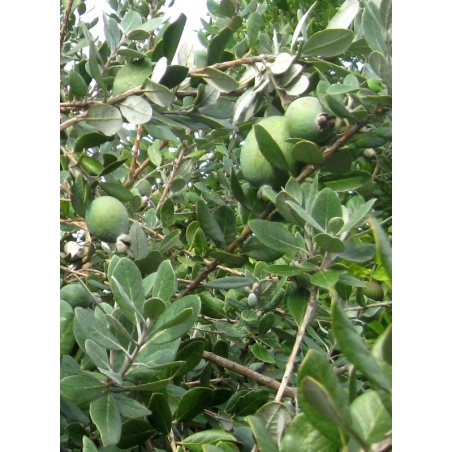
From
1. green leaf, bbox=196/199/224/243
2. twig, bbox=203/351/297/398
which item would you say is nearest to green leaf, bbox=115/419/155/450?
twig, bbox=203/351/297/398

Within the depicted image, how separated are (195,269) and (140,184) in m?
0.75

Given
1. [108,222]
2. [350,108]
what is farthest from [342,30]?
[108,222]

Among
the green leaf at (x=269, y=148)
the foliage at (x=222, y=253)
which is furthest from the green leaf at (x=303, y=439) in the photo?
the green leaf at (x=269, y=148)

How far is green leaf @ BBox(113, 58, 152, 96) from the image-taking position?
1.07 meters

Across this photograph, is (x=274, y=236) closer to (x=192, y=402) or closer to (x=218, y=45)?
(x=192, y=402)

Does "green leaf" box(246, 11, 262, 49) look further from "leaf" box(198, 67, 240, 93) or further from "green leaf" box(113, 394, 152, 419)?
"green leaf" box(113, 394, 152, 419)

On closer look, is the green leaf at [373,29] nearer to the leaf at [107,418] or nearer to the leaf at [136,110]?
the leaf at [136,110]

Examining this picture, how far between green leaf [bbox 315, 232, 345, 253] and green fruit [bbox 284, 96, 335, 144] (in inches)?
9.1

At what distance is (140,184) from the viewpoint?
6.67 ft

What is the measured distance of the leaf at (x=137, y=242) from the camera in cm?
114

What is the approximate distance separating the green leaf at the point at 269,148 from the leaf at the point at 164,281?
292 millimetres

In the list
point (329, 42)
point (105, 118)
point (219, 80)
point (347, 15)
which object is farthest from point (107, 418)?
point (347, 15)

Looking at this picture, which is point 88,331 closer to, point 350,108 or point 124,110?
point 124,110

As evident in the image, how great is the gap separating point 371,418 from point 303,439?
77 mm
